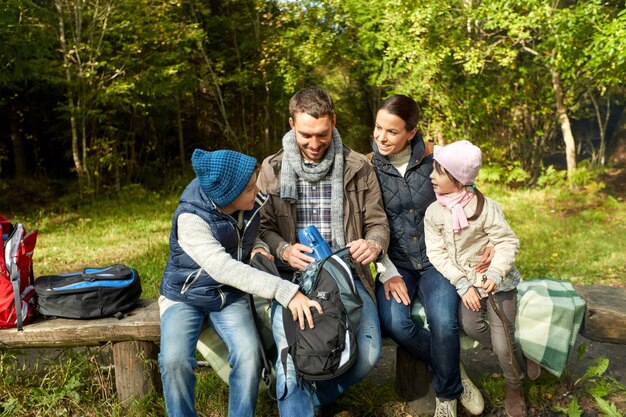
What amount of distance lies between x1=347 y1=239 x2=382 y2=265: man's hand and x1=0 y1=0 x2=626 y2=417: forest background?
2.73 feet

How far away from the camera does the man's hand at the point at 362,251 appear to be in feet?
9.97

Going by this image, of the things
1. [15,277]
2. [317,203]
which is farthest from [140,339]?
[317,203]

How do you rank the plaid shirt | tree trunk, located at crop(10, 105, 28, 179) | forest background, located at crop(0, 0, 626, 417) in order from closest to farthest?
the plaid shirt < forest background, located at crop(0, 0, 626, 417) < tree trunk, located at crop(10, 105, 28, 179)

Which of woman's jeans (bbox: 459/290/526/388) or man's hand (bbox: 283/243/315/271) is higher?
man's hand (bbox: 283/243/315/271)

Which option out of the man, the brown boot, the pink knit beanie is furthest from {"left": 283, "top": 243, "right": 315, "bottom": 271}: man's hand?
the brown boot

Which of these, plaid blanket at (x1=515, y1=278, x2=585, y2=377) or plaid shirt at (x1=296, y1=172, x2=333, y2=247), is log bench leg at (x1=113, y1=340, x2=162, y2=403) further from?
plaid blanket at (x1=515, y1=278, x2=585, y2=377)

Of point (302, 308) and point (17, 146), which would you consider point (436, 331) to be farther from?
point (17, 146)

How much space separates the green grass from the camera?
3.23 metres

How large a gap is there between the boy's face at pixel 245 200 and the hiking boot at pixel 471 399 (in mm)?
1543

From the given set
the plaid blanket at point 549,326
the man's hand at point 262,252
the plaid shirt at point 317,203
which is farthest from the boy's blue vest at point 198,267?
the plaid blanket at point 549,326

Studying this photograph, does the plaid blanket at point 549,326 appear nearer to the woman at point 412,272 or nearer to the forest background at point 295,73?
the woman at point 412,272

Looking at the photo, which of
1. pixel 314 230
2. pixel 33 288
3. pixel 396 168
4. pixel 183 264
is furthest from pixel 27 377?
pixel 396 168

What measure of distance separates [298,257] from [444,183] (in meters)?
0.87

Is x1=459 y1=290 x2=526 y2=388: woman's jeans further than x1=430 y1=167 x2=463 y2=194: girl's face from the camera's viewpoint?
No
